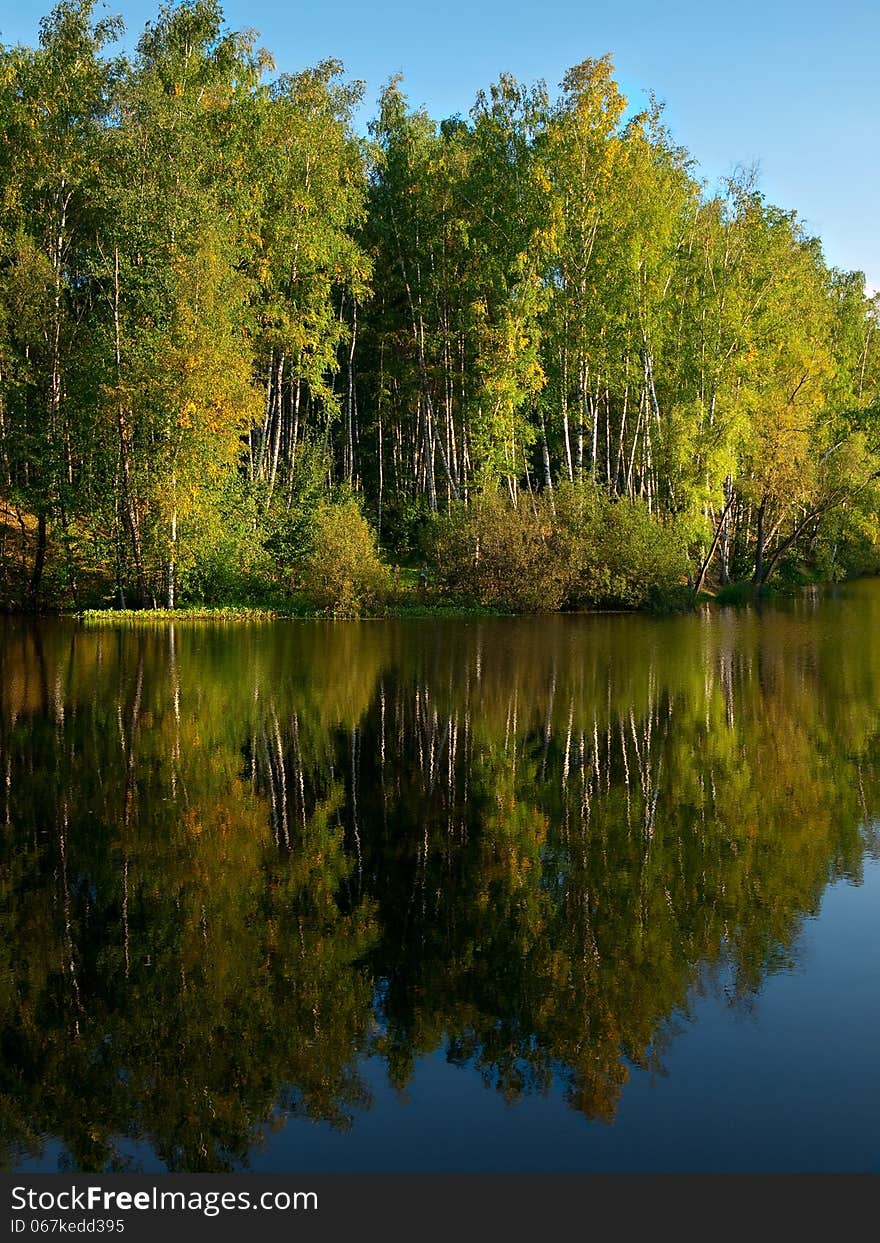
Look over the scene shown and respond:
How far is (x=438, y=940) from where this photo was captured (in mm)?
7848

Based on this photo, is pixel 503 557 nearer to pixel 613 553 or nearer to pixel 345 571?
pixel 613 553

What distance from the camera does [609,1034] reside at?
252 inches

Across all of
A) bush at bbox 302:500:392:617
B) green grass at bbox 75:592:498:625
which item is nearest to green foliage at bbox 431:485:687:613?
green grass at bbox 75:592:498:625

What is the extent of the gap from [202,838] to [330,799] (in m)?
1.81

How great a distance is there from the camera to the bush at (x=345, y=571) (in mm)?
38188

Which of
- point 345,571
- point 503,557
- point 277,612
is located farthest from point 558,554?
point 277,612

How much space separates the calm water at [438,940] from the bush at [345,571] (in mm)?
21054

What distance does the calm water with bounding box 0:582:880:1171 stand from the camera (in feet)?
18.0

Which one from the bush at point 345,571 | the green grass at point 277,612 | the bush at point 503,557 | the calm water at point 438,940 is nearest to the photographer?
the calm water at point 438,940

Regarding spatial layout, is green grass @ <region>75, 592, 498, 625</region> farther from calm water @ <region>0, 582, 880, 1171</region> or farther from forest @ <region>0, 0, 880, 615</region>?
calm water @ <region>0, 582, 880, 1171</region>

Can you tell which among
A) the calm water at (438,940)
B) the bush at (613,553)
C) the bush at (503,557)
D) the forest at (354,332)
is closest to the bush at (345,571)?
the forest at (354,332)

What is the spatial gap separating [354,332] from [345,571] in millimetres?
15919

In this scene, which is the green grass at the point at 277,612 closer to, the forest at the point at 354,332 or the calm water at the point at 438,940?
the forest at the point at 354,332

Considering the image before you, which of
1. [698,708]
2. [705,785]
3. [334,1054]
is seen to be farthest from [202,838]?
[698,708]
